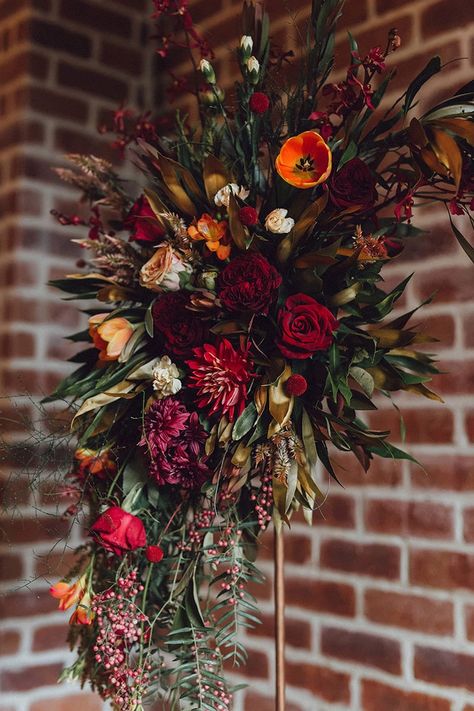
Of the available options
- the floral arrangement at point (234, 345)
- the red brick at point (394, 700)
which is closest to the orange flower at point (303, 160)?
the floral arrangement at point (234, 345)

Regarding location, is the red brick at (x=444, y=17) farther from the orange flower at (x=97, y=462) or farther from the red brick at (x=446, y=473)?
the orange flower at (x=97, y=462)

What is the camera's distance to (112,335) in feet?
Answer: 3.48

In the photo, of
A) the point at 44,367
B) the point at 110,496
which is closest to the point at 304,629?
the point at 110,496

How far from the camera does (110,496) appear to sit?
1.08 meters

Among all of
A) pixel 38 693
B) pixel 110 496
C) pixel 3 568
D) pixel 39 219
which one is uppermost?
pixel 39 219

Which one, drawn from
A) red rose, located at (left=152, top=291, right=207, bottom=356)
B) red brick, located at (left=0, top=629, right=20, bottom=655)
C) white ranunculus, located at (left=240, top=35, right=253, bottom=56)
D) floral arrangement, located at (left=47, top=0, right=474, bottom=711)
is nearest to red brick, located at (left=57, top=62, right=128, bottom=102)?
floral arrangement, located at (left=47, top=0, right=474, bottom=711)

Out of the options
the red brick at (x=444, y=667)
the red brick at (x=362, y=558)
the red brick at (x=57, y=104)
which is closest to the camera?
the red brick at (x=444, y=667)

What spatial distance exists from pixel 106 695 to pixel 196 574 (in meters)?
0.22

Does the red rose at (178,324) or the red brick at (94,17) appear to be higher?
the red brick at (94,17)

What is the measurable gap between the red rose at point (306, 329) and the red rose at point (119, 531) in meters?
0.31

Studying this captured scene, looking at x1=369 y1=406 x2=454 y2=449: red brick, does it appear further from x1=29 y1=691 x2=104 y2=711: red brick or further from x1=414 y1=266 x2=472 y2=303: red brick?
x1=29 y1=691 x2=104 y2=711: red brick

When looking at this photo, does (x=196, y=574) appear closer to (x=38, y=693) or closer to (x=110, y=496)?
(x=110, y=496)

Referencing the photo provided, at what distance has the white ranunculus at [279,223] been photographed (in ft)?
3.27

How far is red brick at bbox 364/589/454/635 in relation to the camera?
1222 mm
